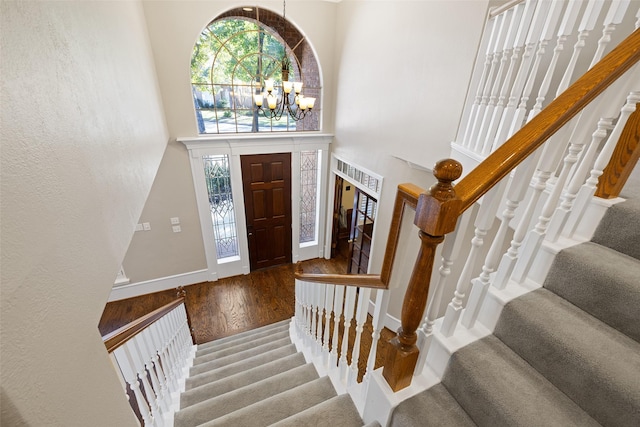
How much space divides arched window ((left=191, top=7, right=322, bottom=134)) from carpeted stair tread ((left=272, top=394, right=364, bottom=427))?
3696 mm

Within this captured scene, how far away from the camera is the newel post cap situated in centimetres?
73

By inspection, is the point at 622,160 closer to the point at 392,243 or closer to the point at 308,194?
the point at 392,243

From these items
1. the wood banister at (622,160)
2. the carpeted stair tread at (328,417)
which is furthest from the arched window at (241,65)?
the carpeted stair tread at (328,417)

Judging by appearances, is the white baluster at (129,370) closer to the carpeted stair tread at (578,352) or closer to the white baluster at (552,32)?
the carpeted stair tread at (578,352)

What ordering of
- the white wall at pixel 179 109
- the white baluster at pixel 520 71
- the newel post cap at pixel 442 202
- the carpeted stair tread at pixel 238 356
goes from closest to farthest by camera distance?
the newel post cap at pixel 442 202, the white baluster at pixel 520 71, the carpeted stair tread at pixel 238 356, the white wall at pixel 179 109

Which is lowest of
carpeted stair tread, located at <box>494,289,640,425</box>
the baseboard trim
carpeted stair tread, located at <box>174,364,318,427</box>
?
the baseboard trim

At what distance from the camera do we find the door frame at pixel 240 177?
4.04m

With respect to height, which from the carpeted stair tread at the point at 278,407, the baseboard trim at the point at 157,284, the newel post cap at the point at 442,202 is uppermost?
the newel post cap at the point at 442,202

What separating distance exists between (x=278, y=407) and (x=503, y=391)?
3.84ft

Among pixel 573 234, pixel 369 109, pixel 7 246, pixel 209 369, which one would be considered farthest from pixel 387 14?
pixel 209 369

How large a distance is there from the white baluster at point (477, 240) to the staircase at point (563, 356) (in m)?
0.11

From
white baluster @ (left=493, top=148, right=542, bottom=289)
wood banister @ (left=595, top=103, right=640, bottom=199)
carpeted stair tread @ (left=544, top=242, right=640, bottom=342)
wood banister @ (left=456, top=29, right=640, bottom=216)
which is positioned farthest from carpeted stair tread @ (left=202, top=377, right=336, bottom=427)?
wood banister @ (left=595, top=103, right=640, bottom=199)

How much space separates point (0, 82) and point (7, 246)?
0.37 metres

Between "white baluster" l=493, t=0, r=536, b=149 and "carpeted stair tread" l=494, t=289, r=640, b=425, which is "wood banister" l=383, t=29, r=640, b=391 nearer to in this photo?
"carpeted stair tread" l=494, t=289, r=640, b=425
